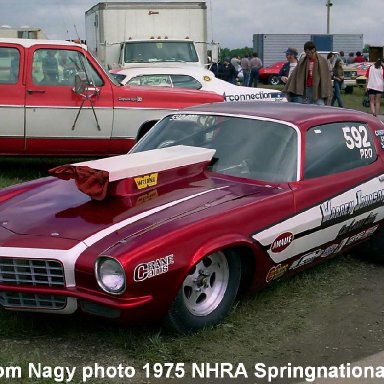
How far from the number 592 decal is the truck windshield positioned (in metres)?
8.84

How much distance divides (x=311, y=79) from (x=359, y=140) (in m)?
5.81

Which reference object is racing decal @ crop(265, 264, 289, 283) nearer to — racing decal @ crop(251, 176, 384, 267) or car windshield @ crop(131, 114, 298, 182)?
racing decal @ crop(251, 176, 384, 267)

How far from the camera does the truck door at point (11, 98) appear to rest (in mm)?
8641

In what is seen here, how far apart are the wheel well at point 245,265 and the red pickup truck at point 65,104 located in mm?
4630

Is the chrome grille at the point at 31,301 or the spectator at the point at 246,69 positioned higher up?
the spectator at the point at 246,69

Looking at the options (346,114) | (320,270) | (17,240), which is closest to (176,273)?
(17,240)

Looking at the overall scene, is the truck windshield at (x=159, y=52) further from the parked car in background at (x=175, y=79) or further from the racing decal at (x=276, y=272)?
the racing decal at (x=276, y=272)

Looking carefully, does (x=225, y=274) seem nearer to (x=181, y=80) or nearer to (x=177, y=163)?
(x=177, y=163)

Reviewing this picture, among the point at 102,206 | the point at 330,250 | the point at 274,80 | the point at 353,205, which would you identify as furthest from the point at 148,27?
the point at 274,80

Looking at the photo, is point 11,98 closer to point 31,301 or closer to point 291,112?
point 291,112

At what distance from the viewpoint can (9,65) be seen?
8758 millimetres

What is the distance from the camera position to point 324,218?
4848 mm

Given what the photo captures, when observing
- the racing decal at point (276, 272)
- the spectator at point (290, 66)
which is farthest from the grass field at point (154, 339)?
the spectator at point (290, 66)

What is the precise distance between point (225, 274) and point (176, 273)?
1.79 ft
